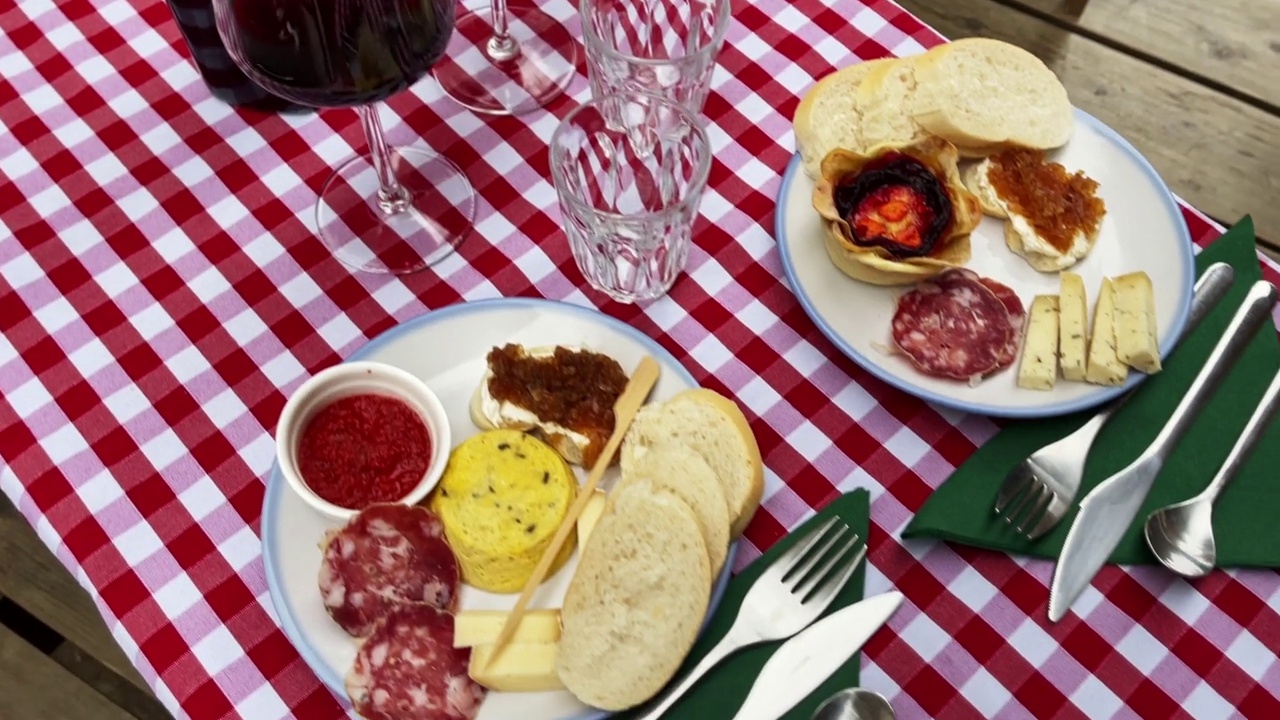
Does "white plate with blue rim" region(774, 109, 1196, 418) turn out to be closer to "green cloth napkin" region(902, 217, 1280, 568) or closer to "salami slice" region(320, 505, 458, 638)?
"green cloth napkin" region(902, 217, 1280, 568)

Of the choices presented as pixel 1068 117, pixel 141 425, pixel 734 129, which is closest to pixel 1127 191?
pixel 1068 117

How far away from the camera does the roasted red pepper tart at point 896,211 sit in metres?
1.04

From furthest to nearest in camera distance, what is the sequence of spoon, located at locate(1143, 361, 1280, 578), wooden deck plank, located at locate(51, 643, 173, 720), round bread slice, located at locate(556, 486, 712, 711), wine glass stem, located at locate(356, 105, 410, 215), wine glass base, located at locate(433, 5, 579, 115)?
1. wooden deck plank, located at locate(51, 643, 173, 720)
2. wine glass base, located at locate(433, 5, 579, 115)
3. wine glass stem, located at locate(356, 105, 410, 215)
4. spoon, located at locate(1143, 361, 1280, 578)
5. round bread slice, located at locate(556, 486, 712, 711)

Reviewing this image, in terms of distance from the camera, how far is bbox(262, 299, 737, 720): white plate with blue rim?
2.86 ft

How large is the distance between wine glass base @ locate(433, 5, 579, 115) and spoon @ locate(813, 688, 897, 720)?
2.63 feet

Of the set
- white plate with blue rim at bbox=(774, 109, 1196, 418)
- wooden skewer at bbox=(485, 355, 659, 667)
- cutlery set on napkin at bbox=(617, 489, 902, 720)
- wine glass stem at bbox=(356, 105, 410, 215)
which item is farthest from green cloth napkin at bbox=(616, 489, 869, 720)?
wine glass stem at bbox=(356, 105, 410, 215)

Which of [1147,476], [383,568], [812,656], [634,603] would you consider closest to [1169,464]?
[1147,476]

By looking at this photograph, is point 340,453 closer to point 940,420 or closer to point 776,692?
point 776,692

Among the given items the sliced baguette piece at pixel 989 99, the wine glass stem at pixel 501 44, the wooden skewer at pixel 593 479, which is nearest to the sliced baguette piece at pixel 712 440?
the wooden skewer at pixel 593 479

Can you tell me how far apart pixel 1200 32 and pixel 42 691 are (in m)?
1.98

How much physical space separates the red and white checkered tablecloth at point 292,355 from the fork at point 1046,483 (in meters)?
0.05

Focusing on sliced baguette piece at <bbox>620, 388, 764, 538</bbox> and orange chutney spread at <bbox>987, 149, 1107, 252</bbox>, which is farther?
orange chutney spread at <bbox>987, 149, 1107, 252</bbox>

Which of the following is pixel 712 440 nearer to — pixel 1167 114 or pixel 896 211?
pixel 896 211

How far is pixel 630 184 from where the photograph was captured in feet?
3.83
